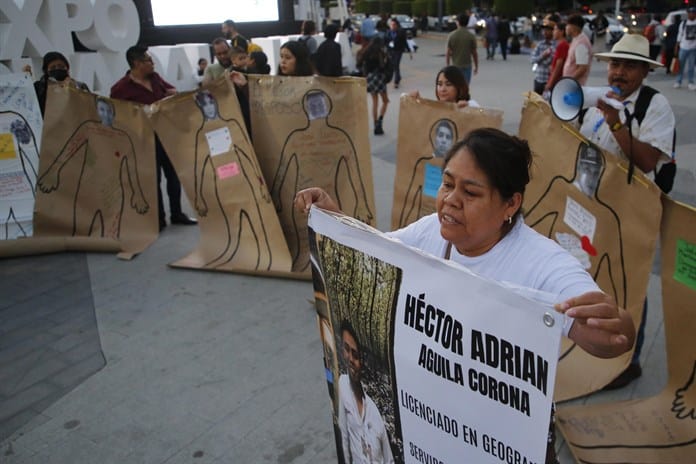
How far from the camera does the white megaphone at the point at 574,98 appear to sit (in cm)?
267

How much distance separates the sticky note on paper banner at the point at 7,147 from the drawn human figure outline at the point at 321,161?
2.65 metres

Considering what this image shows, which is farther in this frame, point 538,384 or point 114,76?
point 114,76

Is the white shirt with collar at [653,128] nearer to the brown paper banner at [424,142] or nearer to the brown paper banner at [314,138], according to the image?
the brown paper banner at [424,142]

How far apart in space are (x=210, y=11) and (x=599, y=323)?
1788 cm

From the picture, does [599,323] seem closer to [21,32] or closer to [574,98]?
[574,98]

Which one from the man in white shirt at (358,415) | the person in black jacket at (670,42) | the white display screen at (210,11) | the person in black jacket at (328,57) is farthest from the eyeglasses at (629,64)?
the white display screen at (210,11)

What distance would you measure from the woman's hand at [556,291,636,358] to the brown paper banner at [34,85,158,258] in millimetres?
4746

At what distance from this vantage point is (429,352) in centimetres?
149

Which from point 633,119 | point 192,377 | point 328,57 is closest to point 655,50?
point 328,57

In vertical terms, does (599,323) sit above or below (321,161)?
above

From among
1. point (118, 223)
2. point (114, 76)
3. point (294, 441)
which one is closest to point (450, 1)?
point (114, 76)

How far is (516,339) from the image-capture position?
4.34ft

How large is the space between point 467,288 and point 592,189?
1.84 meters

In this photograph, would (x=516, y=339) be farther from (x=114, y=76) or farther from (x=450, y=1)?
(x=450, y=1)
